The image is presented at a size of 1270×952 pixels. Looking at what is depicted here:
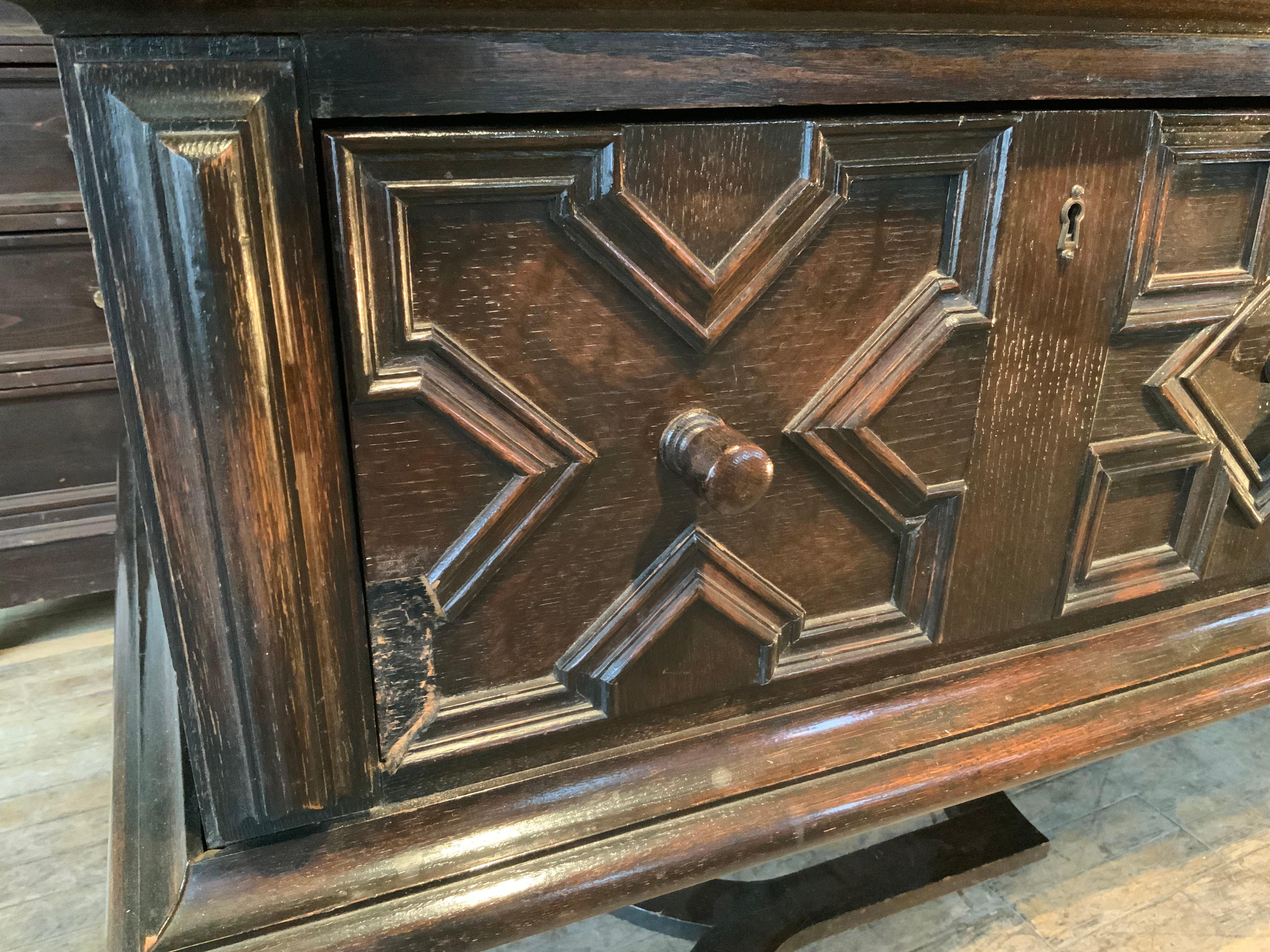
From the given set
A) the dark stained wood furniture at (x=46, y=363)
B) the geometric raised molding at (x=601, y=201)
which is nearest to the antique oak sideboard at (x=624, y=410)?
the geometric raised molding at (x=601, y=201)

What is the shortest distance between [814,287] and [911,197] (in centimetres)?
7

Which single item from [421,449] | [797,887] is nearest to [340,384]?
[421,449]

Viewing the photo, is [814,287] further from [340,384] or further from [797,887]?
[797,887]

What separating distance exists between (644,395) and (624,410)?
0.01 meters

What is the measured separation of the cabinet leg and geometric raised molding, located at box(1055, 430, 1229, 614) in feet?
0.75

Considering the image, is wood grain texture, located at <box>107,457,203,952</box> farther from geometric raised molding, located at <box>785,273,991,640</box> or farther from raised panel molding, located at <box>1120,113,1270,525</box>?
raised panel molding, located at <box>1120,113,1270,525</box>

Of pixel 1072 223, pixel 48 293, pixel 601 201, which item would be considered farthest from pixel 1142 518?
pixel 48 293

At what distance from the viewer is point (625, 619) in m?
0.49

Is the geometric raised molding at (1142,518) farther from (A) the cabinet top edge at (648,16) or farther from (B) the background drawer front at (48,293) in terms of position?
(B) the background drawer front at (48,293)

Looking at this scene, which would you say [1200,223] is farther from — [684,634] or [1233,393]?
[684,634]

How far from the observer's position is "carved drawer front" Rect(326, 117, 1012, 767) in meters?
0.40

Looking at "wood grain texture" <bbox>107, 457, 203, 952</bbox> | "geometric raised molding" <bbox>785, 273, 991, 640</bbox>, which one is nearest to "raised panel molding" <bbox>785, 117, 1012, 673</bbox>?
"geometric raised molding" <bbox>785, 273, 991, 640</bbox>

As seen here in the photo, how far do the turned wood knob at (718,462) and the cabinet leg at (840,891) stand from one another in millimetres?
352

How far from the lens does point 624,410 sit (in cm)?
45
